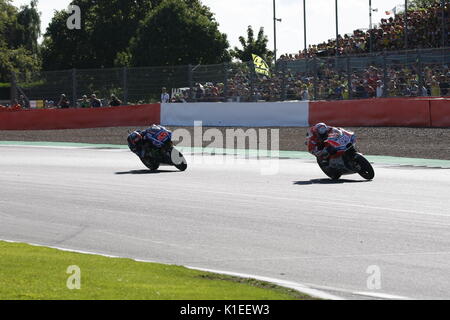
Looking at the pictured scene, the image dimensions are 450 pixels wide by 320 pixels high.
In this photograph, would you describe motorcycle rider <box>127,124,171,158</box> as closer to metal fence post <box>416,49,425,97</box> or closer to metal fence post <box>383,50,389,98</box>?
metal fence post <box>416,49,425,97</box>

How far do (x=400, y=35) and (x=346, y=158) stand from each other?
72.8 ft

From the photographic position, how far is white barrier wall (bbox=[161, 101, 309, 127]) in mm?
29625

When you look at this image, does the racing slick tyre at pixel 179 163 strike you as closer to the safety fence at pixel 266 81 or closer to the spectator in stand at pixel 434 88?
the safety fence at pixel 266 81

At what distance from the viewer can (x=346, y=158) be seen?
16062 mm

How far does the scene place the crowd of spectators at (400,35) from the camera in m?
35.5

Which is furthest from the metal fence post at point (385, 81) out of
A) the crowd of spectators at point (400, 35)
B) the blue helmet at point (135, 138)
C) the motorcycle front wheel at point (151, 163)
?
the blue helmet at point (135, 138)

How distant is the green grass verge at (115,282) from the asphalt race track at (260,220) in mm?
640

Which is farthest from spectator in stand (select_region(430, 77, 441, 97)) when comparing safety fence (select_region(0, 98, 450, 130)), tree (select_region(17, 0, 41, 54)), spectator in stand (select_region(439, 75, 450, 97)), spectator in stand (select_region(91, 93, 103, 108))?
tree (select_region(17, 0, 41, 54))

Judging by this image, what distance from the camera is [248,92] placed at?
32031mm

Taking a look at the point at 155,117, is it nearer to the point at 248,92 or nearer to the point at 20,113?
the point at 248,92

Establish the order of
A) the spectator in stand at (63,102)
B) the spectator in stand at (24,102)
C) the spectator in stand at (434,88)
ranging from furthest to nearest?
1. the spectator in stand at (24,102)
2. the spectator in stand at (63,102)
3. the spectator in stand at (434,88)

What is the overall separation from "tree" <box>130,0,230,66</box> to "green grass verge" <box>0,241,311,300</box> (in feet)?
212

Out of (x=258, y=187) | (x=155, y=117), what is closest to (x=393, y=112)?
(x=155, y=117)

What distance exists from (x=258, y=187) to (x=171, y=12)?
60.2 meters
